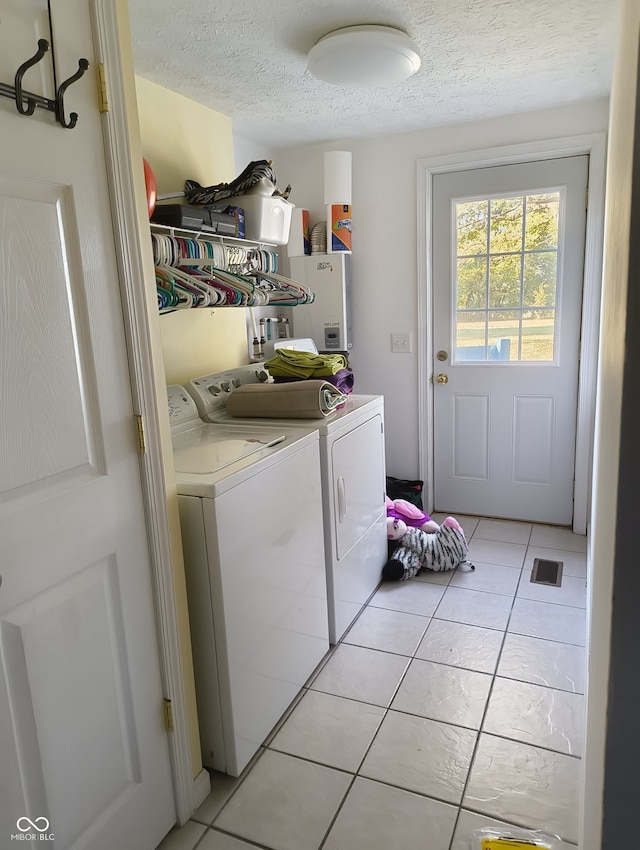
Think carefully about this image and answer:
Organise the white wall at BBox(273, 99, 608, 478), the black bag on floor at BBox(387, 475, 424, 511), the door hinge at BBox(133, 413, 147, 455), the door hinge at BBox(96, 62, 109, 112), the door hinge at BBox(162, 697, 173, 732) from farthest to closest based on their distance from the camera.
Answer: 1. the black bag on floor at BBox(387, 475, 424, 511)
2. the white wall at BBox(273, 99, 608, 478)
3. the door hinge at BBox(162, 697, 173, 732)
4. the door hinge at BBox(133, 413, 147, 455)
5. the door hinge at BBox(96, 62, 109, 112)

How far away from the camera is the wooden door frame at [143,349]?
48.8 inches

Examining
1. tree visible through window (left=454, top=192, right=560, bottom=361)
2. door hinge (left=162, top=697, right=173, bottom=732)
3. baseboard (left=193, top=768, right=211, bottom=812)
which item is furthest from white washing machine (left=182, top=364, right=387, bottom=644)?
tree visible through window (left=454, top=192, right=560, bottom=361)

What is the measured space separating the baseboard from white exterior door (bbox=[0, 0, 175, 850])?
21 centimetres

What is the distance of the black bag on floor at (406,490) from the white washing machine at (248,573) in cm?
133

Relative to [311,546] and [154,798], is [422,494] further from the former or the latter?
[154,798]

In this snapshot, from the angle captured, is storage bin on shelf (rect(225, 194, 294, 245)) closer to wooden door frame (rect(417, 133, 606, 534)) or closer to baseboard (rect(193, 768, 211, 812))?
wooden door frame (rect(417, 133, 606, 534))

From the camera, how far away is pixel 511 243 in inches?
126

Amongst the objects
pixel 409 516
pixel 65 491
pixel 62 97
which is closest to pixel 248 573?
pixel 65 491

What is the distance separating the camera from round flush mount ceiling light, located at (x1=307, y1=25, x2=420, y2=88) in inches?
78.3

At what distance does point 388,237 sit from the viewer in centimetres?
341

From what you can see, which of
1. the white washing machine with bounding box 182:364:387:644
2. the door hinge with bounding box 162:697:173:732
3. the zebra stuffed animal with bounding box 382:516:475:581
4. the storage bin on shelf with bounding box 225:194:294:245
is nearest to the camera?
the door hinge with bounding box 162:697:173:732

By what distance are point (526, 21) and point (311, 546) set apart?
2.00 m

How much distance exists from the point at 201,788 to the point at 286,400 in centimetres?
133

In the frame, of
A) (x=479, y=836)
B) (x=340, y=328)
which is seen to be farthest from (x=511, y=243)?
(x=479, y=836)
